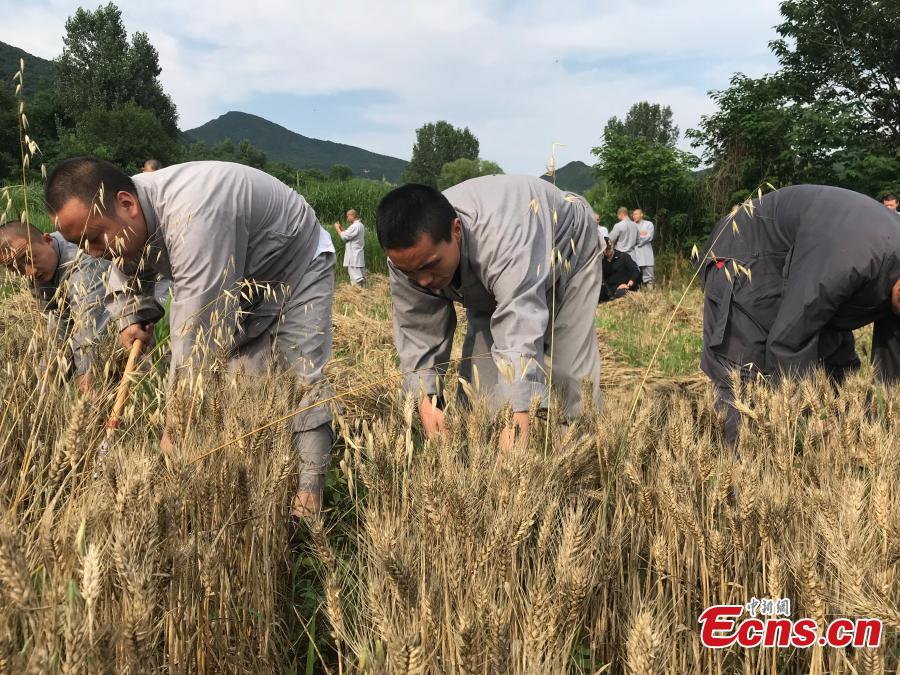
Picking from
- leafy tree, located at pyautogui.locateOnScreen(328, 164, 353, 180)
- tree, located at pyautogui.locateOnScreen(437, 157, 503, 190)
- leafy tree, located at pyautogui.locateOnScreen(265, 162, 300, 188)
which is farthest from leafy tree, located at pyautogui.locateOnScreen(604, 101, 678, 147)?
leafy tree, located at pyautogui.locateOnScreen(265, 162, 300, 188)

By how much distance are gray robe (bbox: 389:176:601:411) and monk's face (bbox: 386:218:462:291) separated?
12cm

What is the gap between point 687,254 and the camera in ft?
56.3

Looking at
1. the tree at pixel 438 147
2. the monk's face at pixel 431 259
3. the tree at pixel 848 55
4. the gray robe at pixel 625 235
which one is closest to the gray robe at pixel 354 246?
the gray robe at pixel 625 235

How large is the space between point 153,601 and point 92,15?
6494cm

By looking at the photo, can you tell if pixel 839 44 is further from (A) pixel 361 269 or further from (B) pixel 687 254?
(A) pixel 361 269

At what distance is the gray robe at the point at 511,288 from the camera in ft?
7.23

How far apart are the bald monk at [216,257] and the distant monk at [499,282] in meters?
0.42

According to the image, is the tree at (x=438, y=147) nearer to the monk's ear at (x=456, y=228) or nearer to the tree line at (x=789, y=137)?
the tree line at (x=789, y=137)

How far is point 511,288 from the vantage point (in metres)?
2.31

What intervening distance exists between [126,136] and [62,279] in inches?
1912

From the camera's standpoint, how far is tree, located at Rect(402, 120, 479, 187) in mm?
95750

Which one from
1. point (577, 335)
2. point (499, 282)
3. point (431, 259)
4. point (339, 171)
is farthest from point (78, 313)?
point (339, 171)

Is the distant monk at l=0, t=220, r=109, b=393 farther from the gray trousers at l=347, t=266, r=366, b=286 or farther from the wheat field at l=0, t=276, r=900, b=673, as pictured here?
the gray trousers at l=347, t=266, r=366, b=286

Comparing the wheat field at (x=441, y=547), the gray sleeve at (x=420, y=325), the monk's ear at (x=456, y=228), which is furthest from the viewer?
the gray sleeve at (x=420, y=325)
